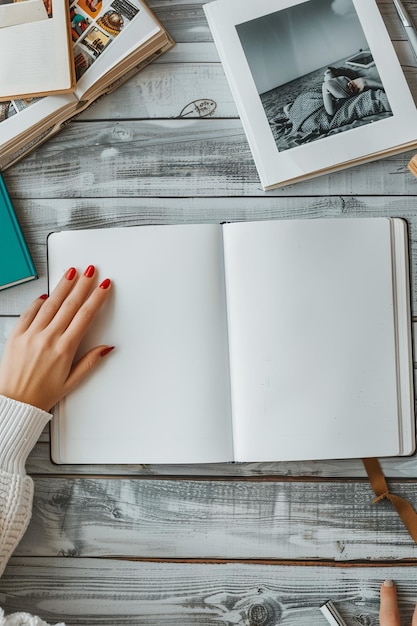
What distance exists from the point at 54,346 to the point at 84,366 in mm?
49

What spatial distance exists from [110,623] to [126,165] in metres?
0.66

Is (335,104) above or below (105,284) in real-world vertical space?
above

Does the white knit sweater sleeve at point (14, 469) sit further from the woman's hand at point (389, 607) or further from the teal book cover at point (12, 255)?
the woman's hand at point (389, 607)

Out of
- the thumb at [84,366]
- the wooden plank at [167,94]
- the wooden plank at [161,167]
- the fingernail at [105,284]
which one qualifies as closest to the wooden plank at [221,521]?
the thumb at [84,366]

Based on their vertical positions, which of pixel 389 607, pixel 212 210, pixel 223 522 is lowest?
pixel 389 607

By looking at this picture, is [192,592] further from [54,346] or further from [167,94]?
[167,94]

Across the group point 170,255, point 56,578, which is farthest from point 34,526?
point 170,255

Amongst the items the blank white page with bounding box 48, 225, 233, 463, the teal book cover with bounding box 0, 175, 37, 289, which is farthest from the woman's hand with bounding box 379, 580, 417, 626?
the teal book cover with bounding box 0, 175, 37, 289

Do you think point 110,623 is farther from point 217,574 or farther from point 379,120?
point 379,120

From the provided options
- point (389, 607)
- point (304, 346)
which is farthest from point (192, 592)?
point (304, 346)

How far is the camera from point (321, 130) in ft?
3.11

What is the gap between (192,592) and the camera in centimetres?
95

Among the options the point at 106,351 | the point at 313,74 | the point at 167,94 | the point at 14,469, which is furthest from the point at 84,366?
the point at 313,74

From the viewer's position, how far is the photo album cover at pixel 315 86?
3.10 feet
